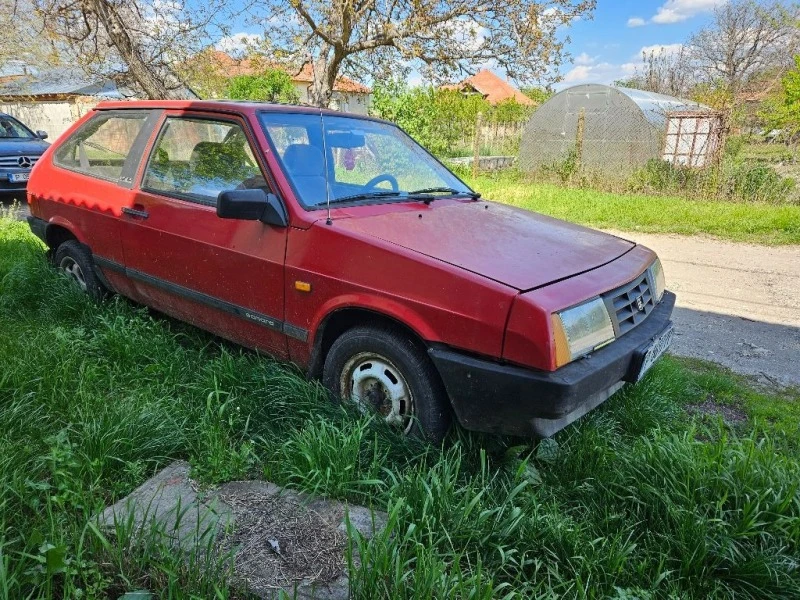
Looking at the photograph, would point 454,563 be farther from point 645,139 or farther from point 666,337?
point 645,139

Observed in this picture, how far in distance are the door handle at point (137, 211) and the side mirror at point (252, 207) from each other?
3.56ft

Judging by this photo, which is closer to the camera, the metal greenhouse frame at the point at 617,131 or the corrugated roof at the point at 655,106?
the metal greenhouse frame at the point at 617,131

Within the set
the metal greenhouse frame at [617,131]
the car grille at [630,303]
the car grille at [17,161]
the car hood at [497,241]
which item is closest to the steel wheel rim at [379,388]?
the car hood at [497,241]

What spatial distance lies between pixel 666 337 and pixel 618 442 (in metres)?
0.61

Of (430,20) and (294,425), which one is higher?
(430,20)

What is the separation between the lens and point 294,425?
2.85m

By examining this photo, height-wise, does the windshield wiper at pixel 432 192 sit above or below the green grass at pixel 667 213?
above

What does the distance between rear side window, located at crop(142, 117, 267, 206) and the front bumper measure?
5.17 feet

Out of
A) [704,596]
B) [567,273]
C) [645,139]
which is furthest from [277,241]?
[645,139]

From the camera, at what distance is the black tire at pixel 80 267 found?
4.29 metres

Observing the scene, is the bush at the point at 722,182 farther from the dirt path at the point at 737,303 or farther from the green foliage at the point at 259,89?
the green foliage at the point at 259,89

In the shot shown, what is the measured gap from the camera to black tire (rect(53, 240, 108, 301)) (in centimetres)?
429

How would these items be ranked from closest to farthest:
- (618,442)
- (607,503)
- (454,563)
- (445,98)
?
(454,563), (607,503), (618,442), (445,98)

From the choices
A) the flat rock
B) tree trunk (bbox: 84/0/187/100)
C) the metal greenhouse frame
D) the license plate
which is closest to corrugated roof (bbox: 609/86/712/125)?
the metal greenhouse frame
